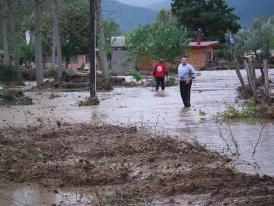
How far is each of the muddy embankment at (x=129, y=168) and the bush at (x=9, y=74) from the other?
110 ft

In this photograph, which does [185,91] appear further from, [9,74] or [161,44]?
[161,44]

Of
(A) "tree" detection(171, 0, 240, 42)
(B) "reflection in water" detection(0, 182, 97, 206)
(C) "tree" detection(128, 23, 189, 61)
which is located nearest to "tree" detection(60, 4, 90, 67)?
(C) "tree" detection(128, 23, 189, 61)

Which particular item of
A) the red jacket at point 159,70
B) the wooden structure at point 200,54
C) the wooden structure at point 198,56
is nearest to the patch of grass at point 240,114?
the red jacket at point 159,70

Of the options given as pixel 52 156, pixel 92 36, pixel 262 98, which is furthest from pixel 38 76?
pixel 52 156

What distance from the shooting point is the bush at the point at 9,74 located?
149ft

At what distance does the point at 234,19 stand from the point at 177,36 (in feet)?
102

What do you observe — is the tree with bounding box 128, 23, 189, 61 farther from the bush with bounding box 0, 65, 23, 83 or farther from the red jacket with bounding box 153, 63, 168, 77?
the red jacket with bounding box 153, 63, 168, 77

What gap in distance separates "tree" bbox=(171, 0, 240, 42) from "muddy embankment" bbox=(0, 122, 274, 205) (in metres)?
72.3

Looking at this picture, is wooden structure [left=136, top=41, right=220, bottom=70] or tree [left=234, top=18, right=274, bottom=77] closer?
tree [left=234, top=18, right=274, bottom=77]

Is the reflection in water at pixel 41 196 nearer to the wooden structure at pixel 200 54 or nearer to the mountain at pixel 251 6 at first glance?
the mountain at pixel 251 6

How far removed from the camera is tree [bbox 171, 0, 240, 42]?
274 ft

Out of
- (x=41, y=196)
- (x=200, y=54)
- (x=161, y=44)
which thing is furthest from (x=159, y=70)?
(x=200, y=54)

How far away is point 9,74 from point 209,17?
1665 inches

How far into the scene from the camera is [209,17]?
271ft
